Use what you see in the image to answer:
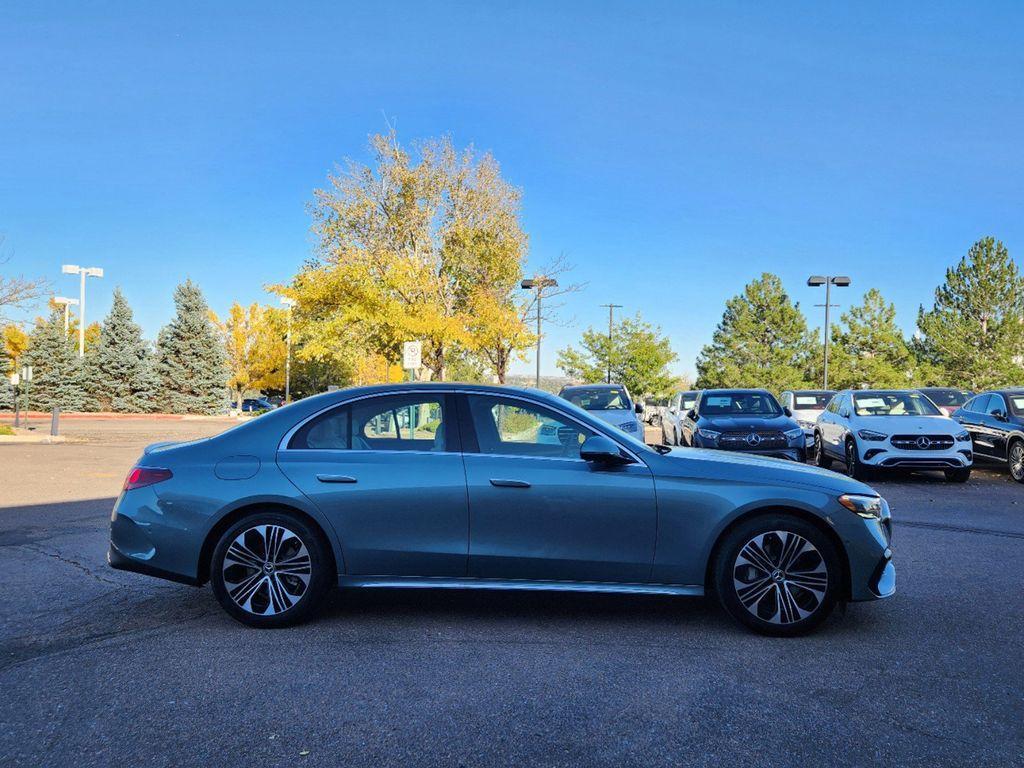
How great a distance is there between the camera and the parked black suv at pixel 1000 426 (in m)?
13.1

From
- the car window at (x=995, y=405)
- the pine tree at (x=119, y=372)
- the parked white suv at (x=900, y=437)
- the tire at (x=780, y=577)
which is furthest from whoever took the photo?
the pine tree at (x=119, y=372)

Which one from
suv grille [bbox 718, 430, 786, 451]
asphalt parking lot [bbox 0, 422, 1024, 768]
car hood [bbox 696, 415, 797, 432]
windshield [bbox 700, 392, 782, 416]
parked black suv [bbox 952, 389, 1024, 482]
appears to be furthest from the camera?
windshield [bbox 700, 392, 782, 416]

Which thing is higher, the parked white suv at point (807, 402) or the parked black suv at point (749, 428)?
the parked white suv at point (807, 402)

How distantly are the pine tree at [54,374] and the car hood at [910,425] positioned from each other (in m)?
42.9

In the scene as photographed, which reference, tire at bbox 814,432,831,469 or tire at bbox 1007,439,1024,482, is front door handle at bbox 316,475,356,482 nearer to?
tire at bbox 1007,439,1024,482


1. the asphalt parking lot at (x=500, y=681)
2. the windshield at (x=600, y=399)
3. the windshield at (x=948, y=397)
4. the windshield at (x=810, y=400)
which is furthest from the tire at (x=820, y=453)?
the windshield at (x=948, y=397)

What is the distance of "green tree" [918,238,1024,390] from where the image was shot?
56.0 m

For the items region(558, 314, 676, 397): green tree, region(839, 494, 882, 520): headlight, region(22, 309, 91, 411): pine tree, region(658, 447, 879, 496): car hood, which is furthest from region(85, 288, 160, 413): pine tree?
region(839, 494, 882, 520): headlight

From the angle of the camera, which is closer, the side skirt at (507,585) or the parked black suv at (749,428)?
the side skirt at (507,585)

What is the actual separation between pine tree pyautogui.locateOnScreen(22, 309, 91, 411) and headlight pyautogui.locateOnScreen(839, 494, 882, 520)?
46.6m

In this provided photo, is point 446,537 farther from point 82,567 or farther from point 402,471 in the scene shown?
point 82,567

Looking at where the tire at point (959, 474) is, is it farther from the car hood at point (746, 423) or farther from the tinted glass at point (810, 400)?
the tinted glass at point (810, 400)

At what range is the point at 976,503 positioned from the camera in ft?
34.1

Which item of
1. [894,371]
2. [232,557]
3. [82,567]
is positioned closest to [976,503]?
[232,557]
